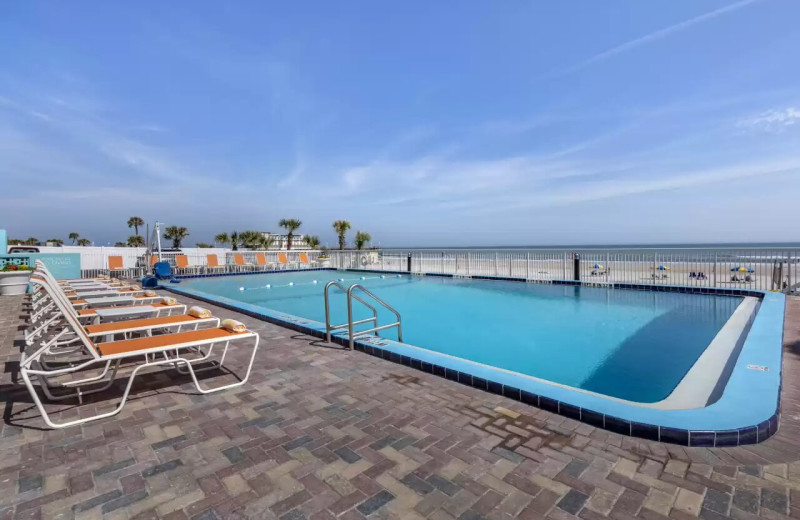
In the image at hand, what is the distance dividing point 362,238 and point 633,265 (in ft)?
106

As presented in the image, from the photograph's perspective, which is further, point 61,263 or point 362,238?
point 362,238

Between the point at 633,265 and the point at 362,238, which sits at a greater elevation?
the point at 362,238

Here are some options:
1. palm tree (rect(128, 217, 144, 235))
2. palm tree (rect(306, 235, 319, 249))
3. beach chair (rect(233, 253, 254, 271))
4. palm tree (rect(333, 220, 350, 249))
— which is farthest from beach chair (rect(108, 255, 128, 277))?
palm tree (rect(128, 217, 144, 235))

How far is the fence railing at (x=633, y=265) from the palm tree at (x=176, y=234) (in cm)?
4138

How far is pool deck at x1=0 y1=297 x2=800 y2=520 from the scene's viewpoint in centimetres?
161

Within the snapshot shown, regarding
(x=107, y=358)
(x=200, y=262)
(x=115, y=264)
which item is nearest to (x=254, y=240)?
(x=200, y=262)

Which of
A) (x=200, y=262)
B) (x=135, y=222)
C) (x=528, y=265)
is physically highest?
(x=135, y=222)

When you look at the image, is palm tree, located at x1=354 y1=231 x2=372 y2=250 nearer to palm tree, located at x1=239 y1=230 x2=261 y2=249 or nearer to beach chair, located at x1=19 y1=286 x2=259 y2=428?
palm tree, located at x1=239 y1=230 x2=261 y2=249

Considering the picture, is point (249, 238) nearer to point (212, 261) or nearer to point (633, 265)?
point (212, 261)

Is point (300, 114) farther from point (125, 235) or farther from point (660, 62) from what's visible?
point (125, 235)

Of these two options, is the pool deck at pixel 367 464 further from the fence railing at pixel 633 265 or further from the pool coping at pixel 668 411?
the fence railing at pixel 633 265

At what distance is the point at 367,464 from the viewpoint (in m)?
1.97

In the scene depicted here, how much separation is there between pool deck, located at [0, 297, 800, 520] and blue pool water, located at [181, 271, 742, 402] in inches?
71.7

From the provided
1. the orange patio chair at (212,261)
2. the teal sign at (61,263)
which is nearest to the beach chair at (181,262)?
the orange patio chair at (212,261)
